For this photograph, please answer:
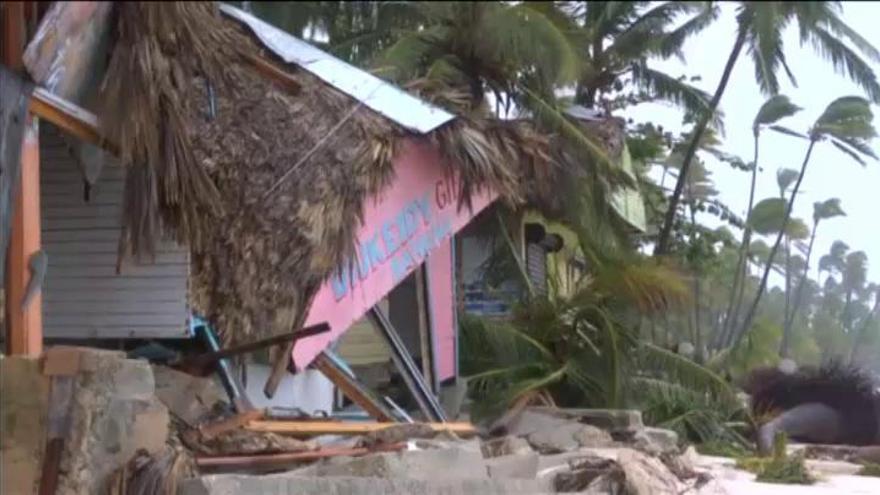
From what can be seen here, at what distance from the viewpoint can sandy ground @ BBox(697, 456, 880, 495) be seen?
11227 mm

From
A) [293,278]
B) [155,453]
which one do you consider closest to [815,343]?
[293,278]

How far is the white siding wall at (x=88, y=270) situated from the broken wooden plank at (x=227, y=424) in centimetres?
95

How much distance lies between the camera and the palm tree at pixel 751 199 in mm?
21828

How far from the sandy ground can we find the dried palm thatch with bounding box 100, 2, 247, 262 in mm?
4948

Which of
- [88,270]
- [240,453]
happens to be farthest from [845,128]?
[240,453]

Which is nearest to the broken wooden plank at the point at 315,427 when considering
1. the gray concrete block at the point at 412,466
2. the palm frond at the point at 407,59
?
the gray concrete block at the point at 412,466

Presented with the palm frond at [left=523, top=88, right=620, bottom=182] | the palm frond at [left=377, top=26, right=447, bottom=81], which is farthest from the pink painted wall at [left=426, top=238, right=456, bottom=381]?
the palm frond at [left=377, top=26, right=447, bottom=81]

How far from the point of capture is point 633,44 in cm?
1378

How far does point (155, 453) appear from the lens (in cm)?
801

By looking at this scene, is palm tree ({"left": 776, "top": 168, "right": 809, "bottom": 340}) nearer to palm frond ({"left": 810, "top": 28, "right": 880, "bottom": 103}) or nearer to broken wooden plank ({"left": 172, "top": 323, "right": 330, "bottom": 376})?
palm frond ({"left": 810, "top": 28, "right": 880, "bottom": 103})

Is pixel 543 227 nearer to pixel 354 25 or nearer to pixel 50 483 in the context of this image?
pixel 50 483

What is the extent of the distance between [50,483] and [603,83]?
1105 cm

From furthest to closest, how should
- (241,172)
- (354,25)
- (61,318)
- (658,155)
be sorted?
(658,155) → (61,318) → (241,172) → (354,25)

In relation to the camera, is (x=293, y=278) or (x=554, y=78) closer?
(x=293, y=278)
